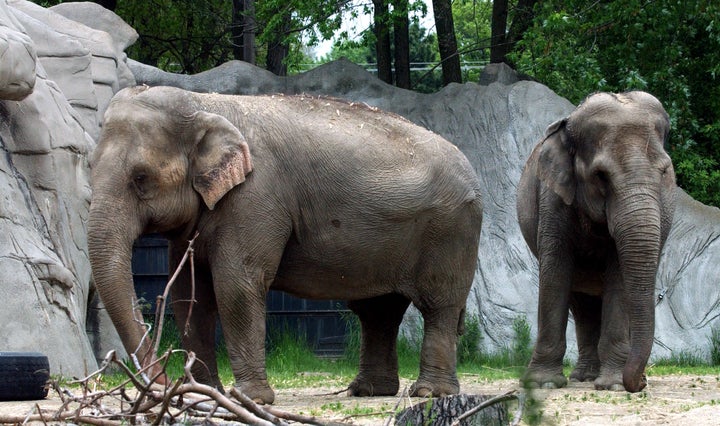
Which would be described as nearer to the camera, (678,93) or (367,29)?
(678,93)

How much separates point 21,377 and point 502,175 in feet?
32.4

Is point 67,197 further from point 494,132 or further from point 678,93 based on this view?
point 678,93

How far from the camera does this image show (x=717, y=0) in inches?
669

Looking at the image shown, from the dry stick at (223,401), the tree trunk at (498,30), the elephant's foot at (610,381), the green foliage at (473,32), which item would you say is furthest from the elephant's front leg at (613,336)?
the green foliage at (473,32)

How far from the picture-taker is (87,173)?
13516 millimetres

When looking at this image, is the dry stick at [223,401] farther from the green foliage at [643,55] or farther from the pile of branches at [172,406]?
the green foliage at [643,55]

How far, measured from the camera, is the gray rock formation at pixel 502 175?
16594 millimetres

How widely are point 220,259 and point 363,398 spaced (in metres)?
1.82

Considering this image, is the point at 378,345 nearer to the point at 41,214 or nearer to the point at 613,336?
the point at 613,336

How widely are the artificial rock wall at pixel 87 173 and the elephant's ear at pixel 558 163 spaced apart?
Result: 14.2ft

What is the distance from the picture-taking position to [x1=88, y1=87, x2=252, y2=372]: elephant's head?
8.77 metres

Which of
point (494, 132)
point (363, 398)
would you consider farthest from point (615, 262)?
point (494, 132)

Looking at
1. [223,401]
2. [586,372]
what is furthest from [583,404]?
[223,401]

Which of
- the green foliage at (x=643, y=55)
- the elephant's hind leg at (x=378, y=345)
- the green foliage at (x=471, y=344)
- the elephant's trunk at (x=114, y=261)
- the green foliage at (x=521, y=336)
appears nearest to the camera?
the elephant's trunk at (x=114, y=261)
